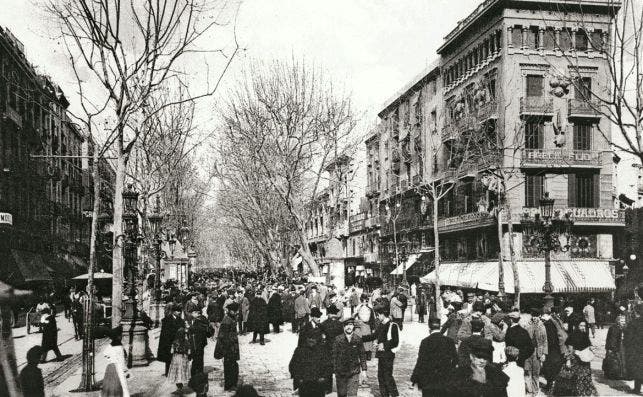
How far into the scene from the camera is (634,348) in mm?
11227

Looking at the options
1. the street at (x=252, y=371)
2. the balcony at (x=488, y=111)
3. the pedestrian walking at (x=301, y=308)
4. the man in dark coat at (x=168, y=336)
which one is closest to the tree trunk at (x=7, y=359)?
the street at (x=252, y=371)

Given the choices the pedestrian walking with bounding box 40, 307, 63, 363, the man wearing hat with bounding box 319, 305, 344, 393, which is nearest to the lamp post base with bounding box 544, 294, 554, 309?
the man wearing hat with bounding box 319, 305, 344, 393

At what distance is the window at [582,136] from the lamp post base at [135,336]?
85.3 feet

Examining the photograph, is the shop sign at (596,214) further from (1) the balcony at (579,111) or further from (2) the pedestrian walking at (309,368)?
(2) the pedestrian walking at (309,368)

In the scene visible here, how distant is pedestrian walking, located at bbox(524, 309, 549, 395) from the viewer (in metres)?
10.9

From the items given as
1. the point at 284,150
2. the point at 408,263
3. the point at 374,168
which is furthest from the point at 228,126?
the point at 374,168

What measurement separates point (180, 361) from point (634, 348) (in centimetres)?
819

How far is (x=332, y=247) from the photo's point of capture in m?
28.9

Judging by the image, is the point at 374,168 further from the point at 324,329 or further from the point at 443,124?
the point at 324,329

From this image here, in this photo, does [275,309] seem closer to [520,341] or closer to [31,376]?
[520,341]

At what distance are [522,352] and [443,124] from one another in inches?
1265

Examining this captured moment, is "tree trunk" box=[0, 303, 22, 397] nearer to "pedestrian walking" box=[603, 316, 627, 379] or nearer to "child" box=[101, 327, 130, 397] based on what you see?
"child" box=[101, 327, 130, 397]

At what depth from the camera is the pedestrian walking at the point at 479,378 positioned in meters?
7.22

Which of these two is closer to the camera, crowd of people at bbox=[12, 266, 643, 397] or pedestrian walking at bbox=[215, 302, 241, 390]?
crowd of people at bbox=[12, 266, 643, 397]
